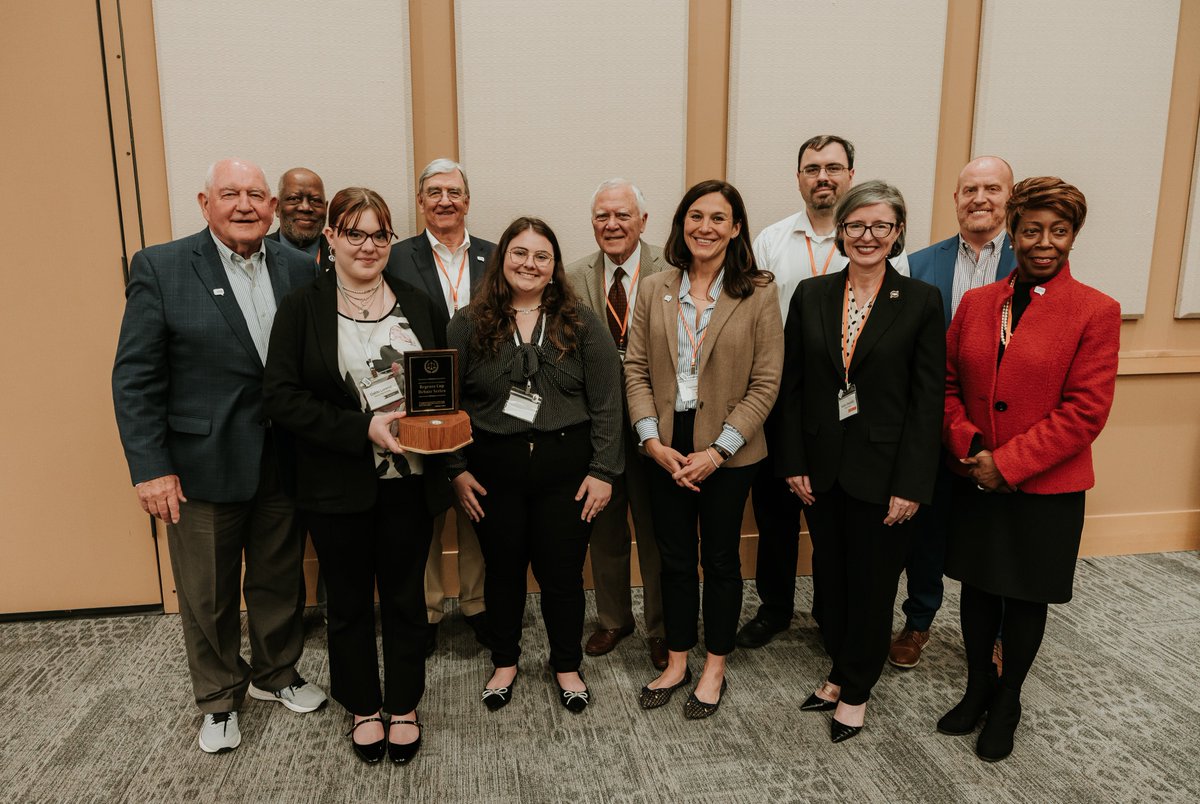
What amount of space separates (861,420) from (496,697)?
1576mm

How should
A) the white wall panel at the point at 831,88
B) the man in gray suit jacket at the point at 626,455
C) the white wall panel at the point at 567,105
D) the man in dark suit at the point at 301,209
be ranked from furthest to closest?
the white wall panel at the point at 831,88 → the white wall panel at the point at 567,105 → the man in dark suit at the point at 301,209 → the man in gray suit jacket at the point at 626,455

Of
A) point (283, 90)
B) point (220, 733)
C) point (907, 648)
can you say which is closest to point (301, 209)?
point (283, 90)

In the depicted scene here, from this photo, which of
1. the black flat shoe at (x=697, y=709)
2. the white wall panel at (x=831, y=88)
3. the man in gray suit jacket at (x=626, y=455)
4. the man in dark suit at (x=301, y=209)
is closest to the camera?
the black flat shoe at (x=697, y=709)

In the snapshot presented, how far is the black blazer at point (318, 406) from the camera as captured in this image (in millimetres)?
1931

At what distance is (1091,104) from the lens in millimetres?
3588

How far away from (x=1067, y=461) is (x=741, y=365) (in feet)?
3.35

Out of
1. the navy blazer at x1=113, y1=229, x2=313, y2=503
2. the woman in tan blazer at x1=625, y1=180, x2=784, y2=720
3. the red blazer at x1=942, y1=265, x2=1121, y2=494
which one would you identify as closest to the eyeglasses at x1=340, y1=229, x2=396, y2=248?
the navy blazer at x1=113, y1=229, x2=313, y2=503

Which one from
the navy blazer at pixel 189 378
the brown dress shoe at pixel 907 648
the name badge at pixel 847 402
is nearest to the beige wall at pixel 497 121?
the brown dress shoe at pixel 907 648

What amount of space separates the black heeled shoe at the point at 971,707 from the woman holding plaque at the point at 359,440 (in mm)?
1800

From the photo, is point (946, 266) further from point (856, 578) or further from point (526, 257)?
point (526, 257)

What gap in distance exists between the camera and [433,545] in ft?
9.88

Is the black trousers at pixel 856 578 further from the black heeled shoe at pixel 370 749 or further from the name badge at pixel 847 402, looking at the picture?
the black heeled shoe at pixel 370 749

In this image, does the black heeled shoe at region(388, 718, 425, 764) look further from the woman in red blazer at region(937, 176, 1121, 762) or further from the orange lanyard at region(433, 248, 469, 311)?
the woman in red blazer at region(937, 176, 1121, 762)

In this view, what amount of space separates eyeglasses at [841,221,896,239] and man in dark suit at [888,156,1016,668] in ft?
2.12
